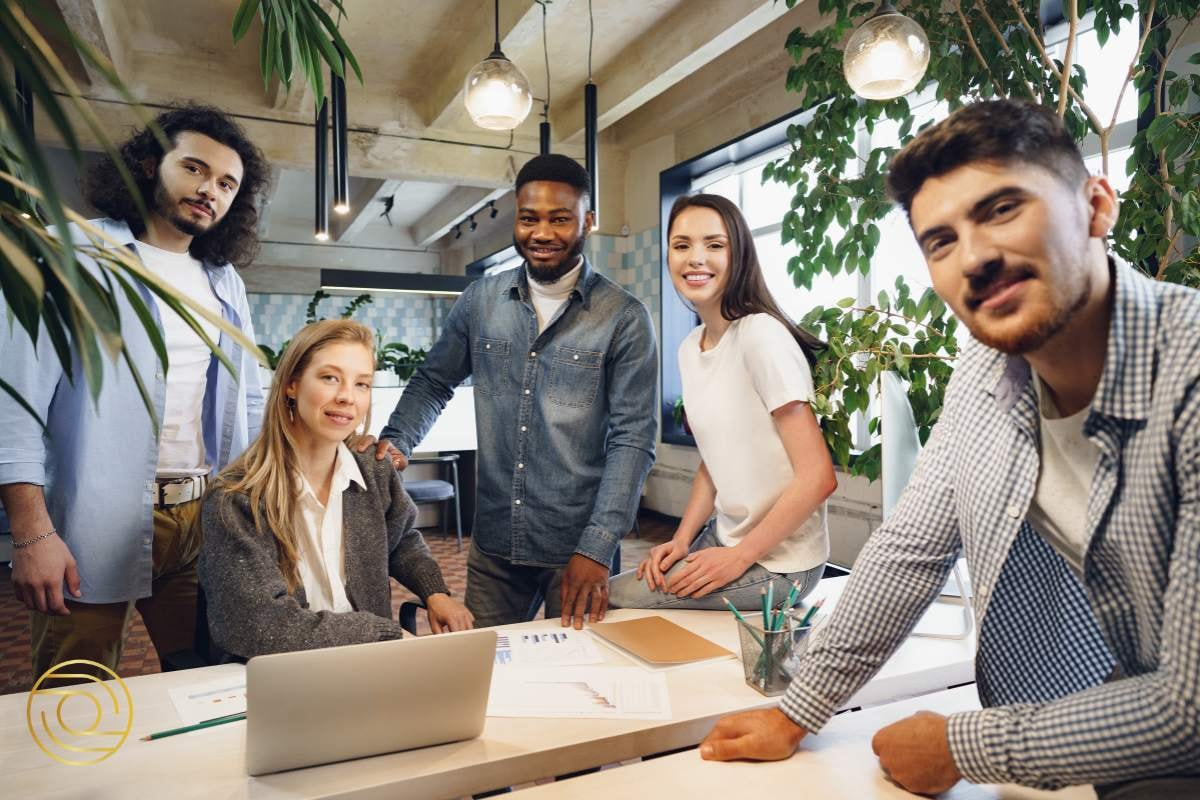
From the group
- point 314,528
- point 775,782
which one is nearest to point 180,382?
point 314,528

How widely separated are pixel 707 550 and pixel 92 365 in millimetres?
1317

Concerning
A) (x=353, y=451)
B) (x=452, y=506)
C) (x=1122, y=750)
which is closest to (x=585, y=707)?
(x=1122, y=750)

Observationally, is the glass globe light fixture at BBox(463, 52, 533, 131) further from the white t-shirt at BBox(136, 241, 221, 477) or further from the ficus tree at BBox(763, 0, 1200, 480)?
the white t-shirt at BBox(136, 241, 221, 477)

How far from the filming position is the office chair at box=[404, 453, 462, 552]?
5.56m

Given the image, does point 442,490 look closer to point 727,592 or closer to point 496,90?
point 496,90

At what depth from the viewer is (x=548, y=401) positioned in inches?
82.7

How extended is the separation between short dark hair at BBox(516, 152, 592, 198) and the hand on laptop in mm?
1060

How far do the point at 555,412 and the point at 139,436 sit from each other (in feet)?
3.22

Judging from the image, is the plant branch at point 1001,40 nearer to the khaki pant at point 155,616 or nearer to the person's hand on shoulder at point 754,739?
the person's hand on shoulder at point 754,739

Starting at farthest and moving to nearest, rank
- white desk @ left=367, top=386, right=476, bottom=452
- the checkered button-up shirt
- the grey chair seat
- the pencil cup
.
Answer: white desk @ left=367, top=386, right=476, bottom=452, the grey chair seat, the pencil cup, the checkered button-up shirt

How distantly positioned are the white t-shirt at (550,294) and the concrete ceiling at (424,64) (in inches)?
107

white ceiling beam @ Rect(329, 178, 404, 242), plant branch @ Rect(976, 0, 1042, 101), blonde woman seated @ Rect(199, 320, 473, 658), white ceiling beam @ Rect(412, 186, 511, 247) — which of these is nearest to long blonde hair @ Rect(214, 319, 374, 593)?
blonde woman seated @ Rect(199, 320, 473, 658)

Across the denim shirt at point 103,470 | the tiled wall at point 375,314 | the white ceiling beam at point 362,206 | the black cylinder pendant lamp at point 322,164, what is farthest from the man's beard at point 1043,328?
the tiled wall at point 375,314

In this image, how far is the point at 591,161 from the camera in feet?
13.1
